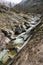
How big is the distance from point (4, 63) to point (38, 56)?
295 inches

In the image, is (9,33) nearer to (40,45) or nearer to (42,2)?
(40,45)

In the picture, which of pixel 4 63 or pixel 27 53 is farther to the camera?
pixel 4 63

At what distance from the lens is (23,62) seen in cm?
2273

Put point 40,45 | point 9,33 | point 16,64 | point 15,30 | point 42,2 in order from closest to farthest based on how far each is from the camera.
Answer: point 16,64 < point 40,45 < point 9,33 < point 15,30 < point 42,2

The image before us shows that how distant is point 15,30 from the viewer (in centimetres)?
5169

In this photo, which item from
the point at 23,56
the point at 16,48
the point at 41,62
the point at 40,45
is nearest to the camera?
the point at 41,62

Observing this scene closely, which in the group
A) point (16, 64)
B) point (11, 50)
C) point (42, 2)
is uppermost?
point (16, 64)

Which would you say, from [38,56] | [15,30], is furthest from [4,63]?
[15,30]

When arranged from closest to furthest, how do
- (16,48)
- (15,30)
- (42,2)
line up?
1. (16,48)
2. (15,30)
3. (42,2)

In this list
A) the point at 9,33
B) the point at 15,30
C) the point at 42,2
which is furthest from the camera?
the point at 42,2

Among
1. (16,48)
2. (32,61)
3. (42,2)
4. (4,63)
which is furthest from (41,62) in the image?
(42,2)

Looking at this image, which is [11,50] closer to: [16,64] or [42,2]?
[16,64]

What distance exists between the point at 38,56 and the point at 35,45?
4652mm

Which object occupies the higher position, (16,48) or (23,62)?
(23,62)
